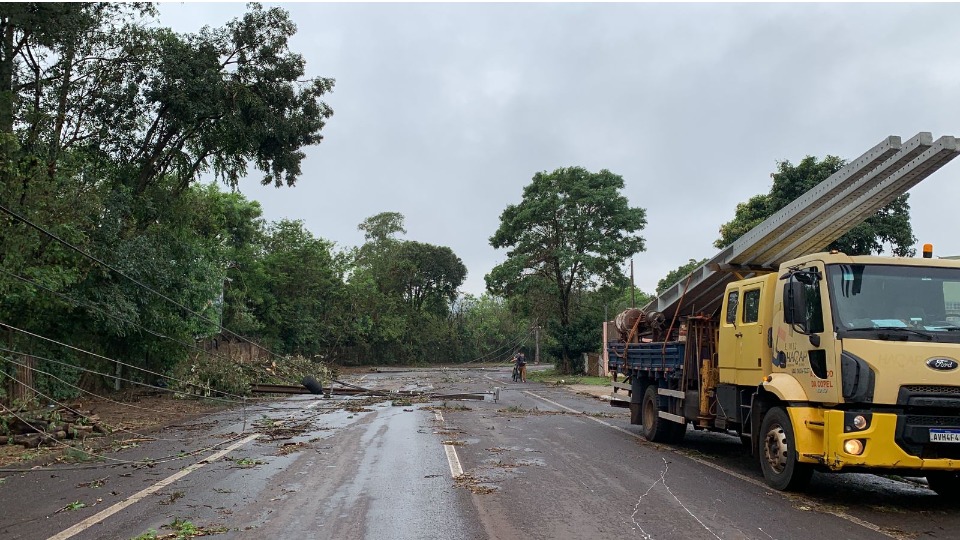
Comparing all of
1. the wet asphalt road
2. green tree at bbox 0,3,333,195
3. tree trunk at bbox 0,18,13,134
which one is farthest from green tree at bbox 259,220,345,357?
the wet asphalt road

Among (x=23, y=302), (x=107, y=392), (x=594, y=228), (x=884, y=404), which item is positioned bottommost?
(x=107, y=392)

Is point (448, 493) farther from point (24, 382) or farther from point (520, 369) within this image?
point (520, 369)

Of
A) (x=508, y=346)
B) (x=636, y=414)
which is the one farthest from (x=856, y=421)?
(x=508, y=346)

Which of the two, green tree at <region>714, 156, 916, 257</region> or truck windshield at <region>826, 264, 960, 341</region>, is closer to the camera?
truck windshield at <region>826, 264, 960, 341</region>

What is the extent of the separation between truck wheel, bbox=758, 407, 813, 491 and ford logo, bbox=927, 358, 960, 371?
1.58 meters

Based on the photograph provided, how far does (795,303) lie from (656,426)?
17.1ft

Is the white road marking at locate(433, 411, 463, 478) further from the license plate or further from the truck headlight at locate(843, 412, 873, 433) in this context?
the license plate

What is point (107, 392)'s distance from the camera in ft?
65.5

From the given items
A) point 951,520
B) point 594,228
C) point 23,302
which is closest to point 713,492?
point 951,520

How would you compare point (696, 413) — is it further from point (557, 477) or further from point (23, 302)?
point (23, 302)

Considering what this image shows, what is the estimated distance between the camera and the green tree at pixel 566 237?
131 feet

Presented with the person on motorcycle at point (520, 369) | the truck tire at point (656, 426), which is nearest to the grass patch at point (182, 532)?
the truck tire at point (656, 426)

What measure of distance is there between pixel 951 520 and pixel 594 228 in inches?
1337

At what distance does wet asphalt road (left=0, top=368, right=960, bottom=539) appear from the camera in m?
6.15
